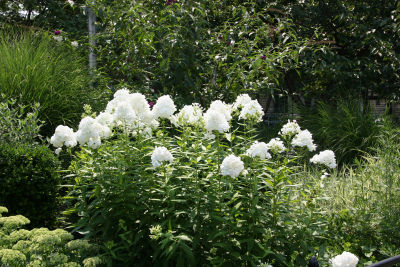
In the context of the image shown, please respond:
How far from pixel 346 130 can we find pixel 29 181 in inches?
198

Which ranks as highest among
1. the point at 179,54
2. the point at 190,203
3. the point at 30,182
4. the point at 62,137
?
the point at 179,54

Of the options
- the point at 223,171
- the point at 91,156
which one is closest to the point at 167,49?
the point at 91,156

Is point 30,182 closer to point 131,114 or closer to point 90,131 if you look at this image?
point 90,131

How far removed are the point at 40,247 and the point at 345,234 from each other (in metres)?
2.33

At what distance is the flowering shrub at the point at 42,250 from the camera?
234 centimetres

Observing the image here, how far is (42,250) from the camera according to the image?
2.50 m

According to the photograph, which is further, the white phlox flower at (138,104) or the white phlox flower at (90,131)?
the white phlox flower at (138,104)

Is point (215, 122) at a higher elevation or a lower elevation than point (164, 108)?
lower

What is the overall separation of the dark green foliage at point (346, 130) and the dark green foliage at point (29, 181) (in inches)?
166

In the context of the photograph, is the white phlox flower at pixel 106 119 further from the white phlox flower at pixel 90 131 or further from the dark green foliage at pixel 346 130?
the dark green foliage at pixel 346 130

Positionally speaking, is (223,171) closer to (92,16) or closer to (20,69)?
(20,69)

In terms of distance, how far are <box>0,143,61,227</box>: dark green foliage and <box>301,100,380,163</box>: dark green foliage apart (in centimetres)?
423

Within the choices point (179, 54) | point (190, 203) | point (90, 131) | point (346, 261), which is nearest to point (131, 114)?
point (90, 131)

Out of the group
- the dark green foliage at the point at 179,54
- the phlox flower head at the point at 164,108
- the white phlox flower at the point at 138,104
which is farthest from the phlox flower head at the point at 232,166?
the dark green foliage at the point at 179,54
